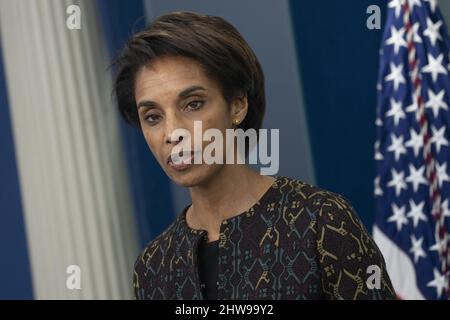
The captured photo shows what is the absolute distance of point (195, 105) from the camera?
1.95 metres

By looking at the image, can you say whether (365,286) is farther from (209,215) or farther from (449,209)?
(449,209)

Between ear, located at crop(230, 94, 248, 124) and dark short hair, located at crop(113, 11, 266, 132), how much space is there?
1 centimetres

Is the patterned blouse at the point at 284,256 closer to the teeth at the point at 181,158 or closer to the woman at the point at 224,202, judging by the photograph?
the woman at the point at 224,202

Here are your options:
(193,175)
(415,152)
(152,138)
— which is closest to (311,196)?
(193,175)

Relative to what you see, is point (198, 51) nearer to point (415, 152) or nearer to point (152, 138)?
point (152, 138)

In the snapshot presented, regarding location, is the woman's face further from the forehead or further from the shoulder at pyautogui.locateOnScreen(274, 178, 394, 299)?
the shoulder at pyautogui.locateOnScreen(274, 178, 394, 299)

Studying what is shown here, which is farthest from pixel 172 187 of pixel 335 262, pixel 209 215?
pixel 335 262

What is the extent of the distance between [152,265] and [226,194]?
0.26 m

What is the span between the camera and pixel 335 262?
6.04 feet

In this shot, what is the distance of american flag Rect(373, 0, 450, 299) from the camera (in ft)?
12.3

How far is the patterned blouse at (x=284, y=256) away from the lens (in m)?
1.85

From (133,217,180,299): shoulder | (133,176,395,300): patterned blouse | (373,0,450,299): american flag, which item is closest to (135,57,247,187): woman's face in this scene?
(133,176,395,300): patterned blouse

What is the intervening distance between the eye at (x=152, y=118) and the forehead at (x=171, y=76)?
4 centimetres
